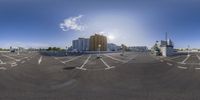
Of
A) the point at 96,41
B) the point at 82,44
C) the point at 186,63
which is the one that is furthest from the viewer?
the point at 82,44

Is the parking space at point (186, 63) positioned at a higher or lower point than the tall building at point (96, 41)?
lower

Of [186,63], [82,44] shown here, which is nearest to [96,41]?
[82,44]

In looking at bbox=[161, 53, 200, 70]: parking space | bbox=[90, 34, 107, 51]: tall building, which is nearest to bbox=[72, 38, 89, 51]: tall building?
bbox=[90, 34, 107, 51]: tall building

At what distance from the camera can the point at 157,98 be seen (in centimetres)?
793

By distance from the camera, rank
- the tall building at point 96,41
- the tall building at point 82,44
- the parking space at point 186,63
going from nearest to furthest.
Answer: the parking space at point 186,63 → the tall building at point 96,41 → the tall building at point 82,44

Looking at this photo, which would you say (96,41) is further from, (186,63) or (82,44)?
(186,63)

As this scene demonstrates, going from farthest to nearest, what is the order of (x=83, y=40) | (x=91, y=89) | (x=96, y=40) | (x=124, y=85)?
1. (x=83, y=40)
2. (x=96, y=40)
3. (x=124, y=85)
4. (x=91, y=89)

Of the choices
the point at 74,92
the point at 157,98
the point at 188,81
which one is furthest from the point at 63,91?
the point at 188,81

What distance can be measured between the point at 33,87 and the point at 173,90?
7.37 meters

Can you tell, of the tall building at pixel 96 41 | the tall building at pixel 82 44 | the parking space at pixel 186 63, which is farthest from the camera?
the tall building at pixel 82 44

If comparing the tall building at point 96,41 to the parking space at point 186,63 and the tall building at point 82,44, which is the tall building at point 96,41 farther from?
the parking space at point 186,63

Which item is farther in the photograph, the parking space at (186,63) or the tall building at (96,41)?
the tall building at (96,41)

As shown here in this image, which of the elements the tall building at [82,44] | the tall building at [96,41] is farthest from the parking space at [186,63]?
the tall building at [82,44]

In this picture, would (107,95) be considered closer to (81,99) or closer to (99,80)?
(81,99)
